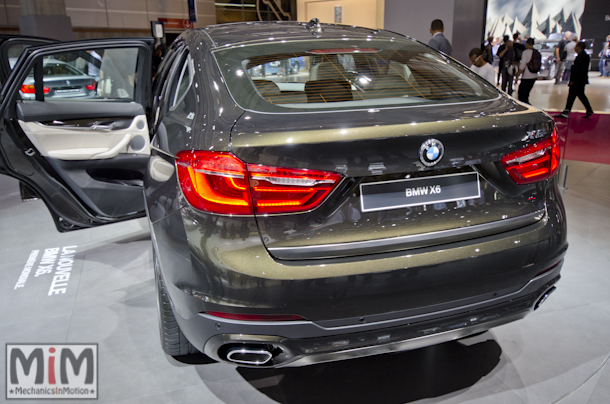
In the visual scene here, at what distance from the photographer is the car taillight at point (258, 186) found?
1313 millimetres

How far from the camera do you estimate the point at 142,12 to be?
63.5 feet

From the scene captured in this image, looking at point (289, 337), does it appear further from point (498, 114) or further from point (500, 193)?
point (498, 114)

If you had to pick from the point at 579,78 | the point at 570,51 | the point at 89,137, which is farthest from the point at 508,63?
the point at 89,137

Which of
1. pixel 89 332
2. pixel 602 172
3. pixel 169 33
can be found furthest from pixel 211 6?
pixel 89 332

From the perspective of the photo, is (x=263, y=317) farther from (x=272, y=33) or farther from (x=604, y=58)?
(x=604, y=58)

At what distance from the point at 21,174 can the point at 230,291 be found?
2.08m

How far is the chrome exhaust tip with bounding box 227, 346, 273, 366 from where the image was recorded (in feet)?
4.70

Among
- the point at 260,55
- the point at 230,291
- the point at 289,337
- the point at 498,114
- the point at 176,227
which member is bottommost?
the point at 289,337

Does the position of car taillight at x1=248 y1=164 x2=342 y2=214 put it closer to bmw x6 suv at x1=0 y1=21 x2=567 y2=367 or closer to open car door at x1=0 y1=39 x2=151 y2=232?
bmw x6 suv at x1=0 y1=21 x2=567 y2=367

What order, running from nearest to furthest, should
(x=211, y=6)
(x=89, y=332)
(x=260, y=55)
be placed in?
1. (x=260, y=55)
2. (x=89, y=332)
3. (x=211, y=6)

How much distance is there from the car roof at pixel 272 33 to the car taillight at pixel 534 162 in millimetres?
938

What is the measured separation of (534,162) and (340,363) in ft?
3.74

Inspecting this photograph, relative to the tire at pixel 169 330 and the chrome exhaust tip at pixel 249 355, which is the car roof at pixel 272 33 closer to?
the tire at pixel 169 330

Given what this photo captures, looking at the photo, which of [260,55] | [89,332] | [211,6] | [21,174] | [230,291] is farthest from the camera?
[211,6]
